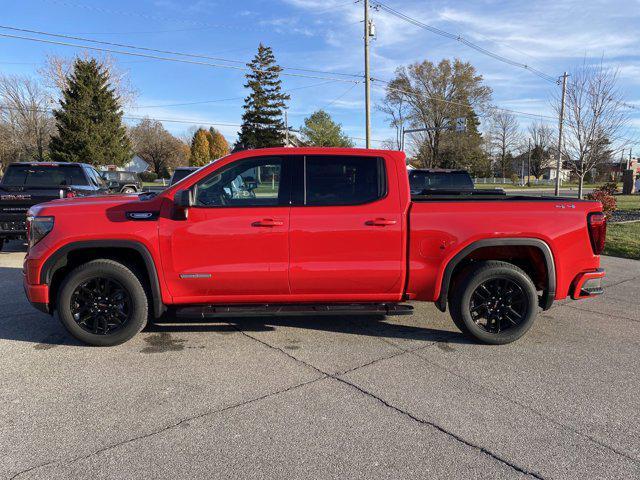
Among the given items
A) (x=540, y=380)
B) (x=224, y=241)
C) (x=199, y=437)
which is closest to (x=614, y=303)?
(x=540, y=380)

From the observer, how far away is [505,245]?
170 inches

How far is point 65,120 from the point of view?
36.3 metres

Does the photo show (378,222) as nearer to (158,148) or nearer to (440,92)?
(440,92)

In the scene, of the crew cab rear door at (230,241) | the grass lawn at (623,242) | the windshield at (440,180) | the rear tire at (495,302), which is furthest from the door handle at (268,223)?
the windshield at (440,180)

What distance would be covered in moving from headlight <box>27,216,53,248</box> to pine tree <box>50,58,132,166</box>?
37097 millimetres

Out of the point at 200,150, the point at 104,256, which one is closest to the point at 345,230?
the point at 104,256

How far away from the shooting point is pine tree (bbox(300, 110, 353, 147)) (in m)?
68.6

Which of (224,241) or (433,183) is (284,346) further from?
(433,183)

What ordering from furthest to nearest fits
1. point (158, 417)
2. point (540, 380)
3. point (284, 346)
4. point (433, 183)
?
point (433, 183)
point (284, 346)
point (540, 380)
point (158, 417)

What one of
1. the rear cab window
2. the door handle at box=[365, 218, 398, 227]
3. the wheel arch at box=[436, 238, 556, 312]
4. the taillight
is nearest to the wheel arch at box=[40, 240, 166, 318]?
the rear cab window

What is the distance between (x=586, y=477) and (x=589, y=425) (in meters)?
0.63

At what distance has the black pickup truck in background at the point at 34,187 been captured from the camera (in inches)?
341

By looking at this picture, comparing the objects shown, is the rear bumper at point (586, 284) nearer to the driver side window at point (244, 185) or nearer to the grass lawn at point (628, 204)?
the driver side window at point (244, 185)

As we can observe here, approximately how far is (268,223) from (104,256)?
5.47ft
